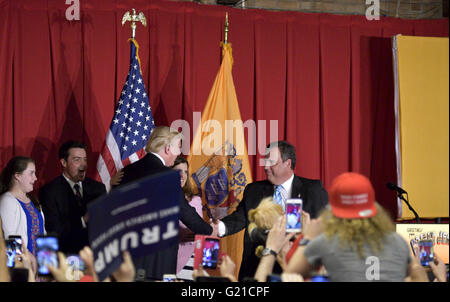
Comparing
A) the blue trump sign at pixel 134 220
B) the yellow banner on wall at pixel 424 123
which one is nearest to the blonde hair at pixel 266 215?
the blue trump sign at pixel 134 220

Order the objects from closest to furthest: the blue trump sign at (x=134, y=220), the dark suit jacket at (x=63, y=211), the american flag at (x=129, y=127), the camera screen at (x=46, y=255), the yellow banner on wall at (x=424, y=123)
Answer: the blue trump sign at (x=134, y=220) → the camera screen at (x=46, y=255) → the dark suit jacket at (x=63, y=211) → the american flag at (x=129, y=127) → the yellow banner on wall at (x=424, y=123)

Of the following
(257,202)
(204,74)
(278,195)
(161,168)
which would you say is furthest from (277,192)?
(204,74)

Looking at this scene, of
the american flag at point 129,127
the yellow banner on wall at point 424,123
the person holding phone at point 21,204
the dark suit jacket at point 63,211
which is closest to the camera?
the person holding phone at point 21,204

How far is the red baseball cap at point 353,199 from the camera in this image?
2.62 m

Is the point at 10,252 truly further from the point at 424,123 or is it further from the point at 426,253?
the point at 424,123

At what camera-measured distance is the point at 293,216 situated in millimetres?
3164

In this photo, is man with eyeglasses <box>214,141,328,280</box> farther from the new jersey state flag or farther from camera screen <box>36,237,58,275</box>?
camera screen <box>36,237,58,275</box>

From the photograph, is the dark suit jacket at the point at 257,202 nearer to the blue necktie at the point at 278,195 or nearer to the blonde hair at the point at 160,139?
the blue necktie at the point at 278,195

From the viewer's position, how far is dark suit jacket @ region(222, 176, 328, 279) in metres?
4.30

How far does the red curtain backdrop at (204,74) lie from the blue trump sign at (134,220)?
380 cm

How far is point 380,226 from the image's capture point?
8.60 feet

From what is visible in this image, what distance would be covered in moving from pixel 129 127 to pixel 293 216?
2.84 metres

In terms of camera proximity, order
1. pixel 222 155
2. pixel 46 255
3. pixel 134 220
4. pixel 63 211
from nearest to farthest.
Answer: pixel 134 220 → pixel 46 255 → pixel 63 211 → pixel 222 155

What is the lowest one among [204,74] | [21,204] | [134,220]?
[21,204]
